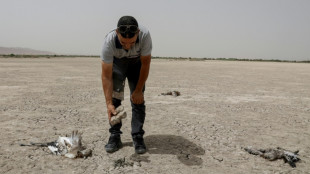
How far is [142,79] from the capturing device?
3.93m

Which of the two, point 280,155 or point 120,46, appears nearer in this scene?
point 120,46

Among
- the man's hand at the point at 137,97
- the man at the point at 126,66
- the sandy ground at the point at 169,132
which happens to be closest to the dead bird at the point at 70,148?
the sandy ground at the point at 169,132

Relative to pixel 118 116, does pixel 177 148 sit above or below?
below

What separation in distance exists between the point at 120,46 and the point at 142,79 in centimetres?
52

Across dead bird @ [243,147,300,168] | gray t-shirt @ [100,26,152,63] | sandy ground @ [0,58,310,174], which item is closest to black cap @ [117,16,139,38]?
gray t-shirt @ [100,26,152,63]

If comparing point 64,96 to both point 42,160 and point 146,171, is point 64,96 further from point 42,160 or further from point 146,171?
point 146,171

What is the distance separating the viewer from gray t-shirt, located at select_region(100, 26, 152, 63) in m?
3.70

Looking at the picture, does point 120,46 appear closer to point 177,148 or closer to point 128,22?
point 128,22

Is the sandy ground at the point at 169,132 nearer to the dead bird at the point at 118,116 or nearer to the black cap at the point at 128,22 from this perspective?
the dead bird at the point at 118,116

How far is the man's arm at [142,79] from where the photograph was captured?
3.82 m

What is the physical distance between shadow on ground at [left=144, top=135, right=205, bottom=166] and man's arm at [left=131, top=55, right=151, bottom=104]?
31.2 inches

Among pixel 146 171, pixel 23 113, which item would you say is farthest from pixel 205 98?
pixel 146 171

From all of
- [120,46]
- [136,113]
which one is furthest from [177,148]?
[120,46]

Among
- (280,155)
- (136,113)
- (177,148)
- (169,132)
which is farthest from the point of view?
(169,132)
